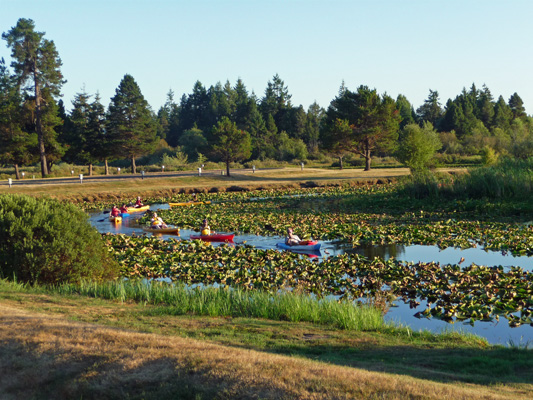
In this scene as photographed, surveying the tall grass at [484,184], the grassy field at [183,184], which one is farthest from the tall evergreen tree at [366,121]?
the tall grass at [484,184]

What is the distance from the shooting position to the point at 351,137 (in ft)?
224

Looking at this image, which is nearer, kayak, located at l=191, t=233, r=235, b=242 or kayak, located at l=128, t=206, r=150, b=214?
kayak, located at l=191, t=233, r=235, b=242

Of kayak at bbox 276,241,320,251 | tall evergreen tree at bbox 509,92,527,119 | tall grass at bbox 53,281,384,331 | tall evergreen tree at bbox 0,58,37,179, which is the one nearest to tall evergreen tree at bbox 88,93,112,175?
tall evergreen tree at bbox 0,58,37,179

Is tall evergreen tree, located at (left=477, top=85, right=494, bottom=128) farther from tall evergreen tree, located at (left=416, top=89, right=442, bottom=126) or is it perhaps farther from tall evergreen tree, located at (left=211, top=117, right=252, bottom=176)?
tall evergreen tree, located at (left=211, top=117, right=252, bottom=176)

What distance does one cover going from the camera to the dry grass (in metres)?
5.50

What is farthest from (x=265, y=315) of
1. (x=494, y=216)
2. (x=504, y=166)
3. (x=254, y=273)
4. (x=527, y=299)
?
(x=504, y=166)

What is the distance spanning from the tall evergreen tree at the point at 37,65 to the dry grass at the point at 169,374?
191 ft

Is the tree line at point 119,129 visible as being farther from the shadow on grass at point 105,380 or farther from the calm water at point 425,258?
the shadow on grass at point 105,380

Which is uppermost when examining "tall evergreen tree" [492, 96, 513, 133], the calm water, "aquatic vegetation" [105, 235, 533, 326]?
"tall evergreen tree" [492, 96, 513, 133]

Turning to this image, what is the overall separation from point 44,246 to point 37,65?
182ft

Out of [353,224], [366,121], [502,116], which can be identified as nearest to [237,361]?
[353,224]

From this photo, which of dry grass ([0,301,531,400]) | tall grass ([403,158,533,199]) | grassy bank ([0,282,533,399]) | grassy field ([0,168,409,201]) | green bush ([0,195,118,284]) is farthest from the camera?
grassy field ([0,168,409,201])

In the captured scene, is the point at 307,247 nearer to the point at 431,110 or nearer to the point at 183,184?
the point at 183,184

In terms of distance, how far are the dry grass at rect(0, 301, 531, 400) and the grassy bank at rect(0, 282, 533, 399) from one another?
0.01 meters
